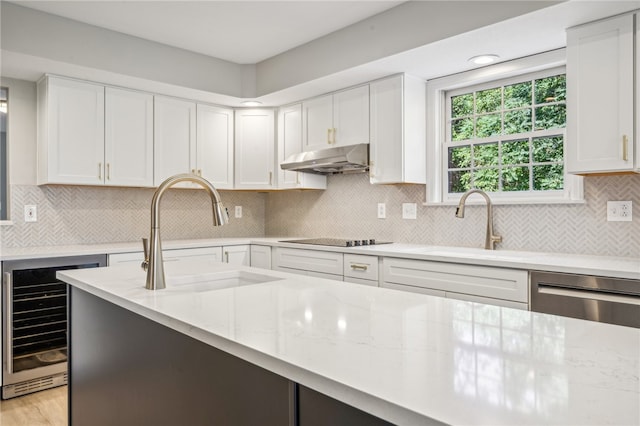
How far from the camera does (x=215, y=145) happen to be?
4.23 metres

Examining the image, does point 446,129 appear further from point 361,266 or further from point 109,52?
point 109,52

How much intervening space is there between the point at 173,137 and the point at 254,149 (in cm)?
77

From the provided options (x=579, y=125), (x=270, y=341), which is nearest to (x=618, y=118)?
(x=579, y=125)

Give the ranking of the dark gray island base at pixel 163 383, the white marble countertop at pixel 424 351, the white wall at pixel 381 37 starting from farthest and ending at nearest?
1. the white wall at pixel 381 37
2. the dark gray island base at pixel 163 383
3. the white marble countertop at pixel 424 351

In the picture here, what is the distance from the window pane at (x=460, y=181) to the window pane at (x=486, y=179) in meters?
0.05

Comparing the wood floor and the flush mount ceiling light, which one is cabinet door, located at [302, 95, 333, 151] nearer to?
the flush mount ceiling light

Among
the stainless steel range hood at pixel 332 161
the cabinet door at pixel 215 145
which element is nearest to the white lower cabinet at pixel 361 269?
the stainless steel range hood at pixel 332 161

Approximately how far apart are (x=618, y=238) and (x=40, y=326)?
369 cm

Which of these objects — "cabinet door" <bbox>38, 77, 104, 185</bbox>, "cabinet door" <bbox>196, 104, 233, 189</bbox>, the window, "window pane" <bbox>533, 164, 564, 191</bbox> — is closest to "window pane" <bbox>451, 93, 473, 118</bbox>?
the window

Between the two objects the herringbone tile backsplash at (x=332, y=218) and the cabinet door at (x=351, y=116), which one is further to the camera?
the cabinet door at (x=351, y=116)

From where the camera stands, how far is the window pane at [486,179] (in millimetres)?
3285

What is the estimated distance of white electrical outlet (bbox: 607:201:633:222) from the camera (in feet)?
8.54

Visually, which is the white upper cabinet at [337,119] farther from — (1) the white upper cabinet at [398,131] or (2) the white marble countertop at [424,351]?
(2) the white marble countertop at [424,351]

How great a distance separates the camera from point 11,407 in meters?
2.81
